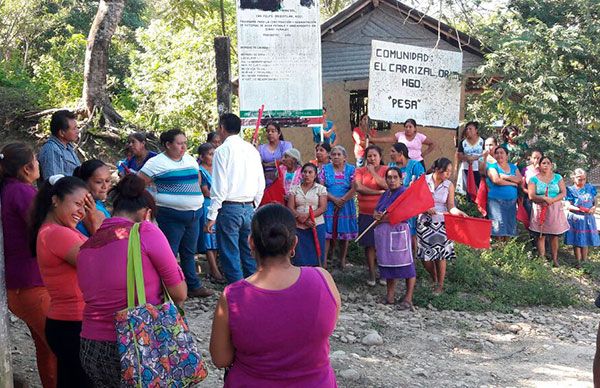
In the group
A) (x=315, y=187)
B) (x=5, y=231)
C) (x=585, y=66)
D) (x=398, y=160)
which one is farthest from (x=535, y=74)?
(x=5, y=231)

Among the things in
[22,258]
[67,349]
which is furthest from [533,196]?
[67,349]

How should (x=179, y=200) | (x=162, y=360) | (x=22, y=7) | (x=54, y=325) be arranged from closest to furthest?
1. (x=162, y=360)
2. (x=54, y=325)
3. (x=179, y=200)
4. (x=22, y=7)

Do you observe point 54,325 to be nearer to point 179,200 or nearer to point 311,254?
point 179,200

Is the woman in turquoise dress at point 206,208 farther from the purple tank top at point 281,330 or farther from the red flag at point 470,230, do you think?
the purple tank top at point 281,330

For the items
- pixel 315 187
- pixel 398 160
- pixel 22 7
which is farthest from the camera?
pixel 22 7

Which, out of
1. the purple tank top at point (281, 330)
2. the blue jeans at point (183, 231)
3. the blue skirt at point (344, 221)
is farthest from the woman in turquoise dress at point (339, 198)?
the purple tank top at point (281, 330)

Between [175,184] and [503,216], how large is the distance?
5878 mm

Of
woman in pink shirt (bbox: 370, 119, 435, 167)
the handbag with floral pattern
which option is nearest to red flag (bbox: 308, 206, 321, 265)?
woman in pink shirt (bbox: 370, 119, 435, 167)

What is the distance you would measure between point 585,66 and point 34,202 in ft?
34.2

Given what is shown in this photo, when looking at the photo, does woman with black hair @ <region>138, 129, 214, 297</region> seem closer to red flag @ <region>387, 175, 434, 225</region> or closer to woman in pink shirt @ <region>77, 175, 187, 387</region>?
red flag @ <region>387, 175, 434, 225</region>

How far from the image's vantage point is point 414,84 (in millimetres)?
11555

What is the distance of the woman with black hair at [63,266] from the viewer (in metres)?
3.68

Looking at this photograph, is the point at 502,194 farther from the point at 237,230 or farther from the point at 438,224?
the point at 237,230

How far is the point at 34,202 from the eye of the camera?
3891 mm
